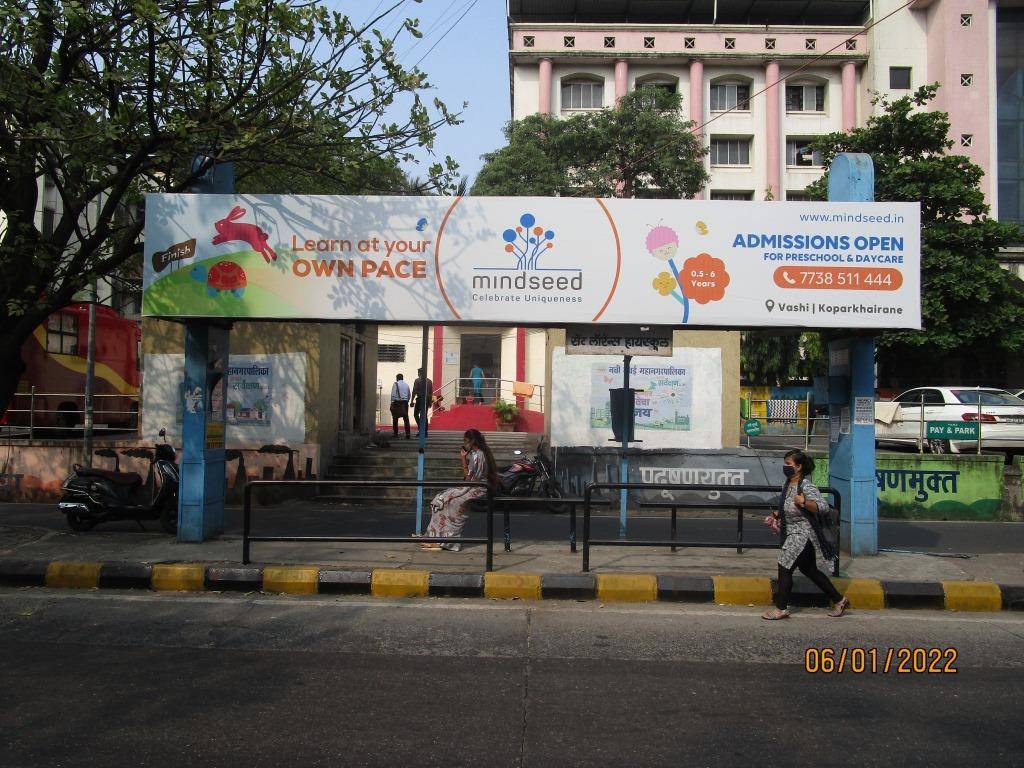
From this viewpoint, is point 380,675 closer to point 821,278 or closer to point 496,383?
point 821,278

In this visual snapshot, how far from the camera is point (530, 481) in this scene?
13133 millimetres

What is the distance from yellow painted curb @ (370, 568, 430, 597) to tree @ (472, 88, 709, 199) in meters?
21.7

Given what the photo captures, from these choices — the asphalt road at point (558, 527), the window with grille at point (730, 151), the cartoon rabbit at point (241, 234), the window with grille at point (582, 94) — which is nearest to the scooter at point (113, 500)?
the asphalt road at point (558, 527)

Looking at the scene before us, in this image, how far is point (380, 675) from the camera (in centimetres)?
532

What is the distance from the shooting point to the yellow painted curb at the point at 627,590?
754 centimetres

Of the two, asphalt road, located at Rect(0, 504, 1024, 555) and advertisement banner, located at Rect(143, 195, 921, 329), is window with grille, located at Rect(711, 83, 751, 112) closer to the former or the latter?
asphalt road, located at Rect(0, 504, 1024, 555)

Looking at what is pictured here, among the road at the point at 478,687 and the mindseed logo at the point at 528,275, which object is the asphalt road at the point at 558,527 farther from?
the mindseed logo at the point at 528,275

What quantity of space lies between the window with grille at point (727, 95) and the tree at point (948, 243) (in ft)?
44.8

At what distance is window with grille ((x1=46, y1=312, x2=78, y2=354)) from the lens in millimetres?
18188

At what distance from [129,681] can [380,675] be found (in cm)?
160

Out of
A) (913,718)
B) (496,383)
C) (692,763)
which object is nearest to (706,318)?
(913,718)

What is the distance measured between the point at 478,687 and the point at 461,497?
366cm
